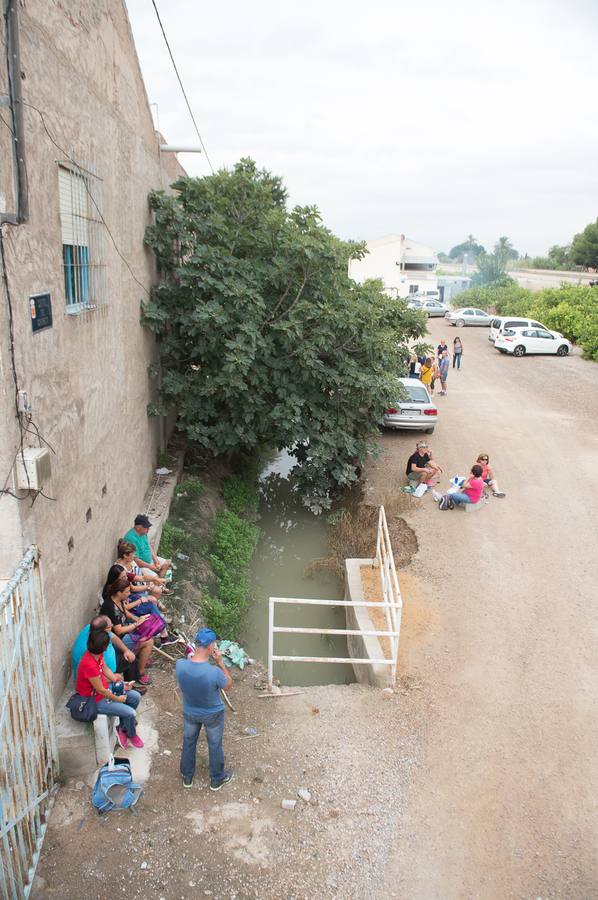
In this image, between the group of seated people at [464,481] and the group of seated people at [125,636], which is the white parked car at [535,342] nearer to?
the group of seated people at [464,481]

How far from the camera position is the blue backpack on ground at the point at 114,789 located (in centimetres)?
488

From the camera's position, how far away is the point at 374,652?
725 centimetres

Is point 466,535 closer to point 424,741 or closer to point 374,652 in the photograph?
point 374,652

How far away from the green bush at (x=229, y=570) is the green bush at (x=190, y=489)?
0.58 meters

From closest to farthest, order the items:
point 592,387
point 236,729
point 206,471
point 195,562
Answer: point 236,729
point 195,562
point 206,471
point 592,387

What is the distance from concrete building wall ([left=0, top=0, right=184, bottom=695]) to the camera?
183 inches

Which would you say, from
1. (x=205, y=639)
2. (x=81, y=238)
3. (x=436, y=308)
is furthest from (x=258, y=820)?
(x=436, y=308)

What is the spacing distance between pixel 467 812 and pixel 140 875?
2.68 meters

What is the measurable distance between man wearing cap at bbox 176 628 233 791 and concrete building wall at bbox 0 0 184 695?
4.30 feet

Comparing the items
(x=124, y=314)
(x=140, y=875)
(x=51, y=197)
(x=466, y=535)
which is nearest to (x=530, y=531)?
(x=466, y=535)

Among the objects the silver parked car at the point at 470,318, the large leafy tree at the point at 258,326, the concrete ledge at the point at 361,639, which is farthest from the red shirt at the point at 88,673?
the silver parked car at the point at 470,318

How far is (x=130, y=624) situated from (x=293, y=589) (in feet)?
14.7

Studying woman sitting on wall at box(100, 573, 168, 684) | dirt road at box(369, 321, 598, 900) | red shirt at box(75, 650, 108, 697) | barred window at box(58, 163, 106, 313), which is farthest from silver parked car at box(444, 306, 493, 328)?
red shirt at box(75, 650, 108, 697)

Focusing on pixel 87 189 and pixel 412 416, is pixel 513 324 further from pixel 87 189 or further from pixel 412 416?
pixel 87 189
